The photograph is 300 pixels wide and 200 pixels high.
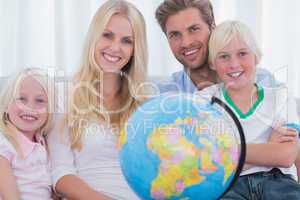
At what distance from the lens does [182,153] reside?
106cm

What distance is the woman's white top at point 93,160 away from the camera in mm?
1517

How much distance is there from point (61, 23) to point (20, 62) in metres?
0.27

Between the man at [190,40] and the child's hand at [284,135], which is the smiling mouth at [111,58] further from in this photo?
the child's hand at [284,135]

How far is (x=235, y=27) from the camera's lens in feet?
5.32

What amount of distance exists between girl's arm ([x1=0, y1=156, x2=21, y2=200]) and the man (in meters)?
0.64

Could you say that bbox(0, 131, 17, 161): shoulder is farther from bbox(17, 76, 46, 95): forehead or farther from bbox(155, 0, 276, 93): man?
bbox(155, 0, 276, 93): man

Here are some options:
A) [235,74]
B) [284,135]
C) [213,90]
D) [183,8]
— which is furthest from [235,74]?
[183,8]

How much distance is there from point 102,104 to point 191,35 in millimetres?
429

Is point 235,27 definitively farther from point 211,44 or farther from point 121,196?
point 121,196

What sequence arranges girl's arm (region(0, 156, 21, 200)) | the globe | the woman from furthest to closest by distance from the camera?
the woman → girl's arm (region(0, 156, 21, 200)) → the globe

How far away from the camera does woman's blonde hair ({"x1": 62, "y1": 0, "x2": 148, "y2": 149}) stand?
1618mm

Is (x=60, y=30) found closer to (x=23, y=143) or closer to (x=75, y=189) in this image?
(x=23, y=143)

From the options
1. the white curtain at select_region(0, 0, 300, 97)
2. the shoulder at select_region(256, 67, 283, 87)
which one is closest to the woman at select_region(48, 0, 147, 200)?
the shoulder at select_region(256, 67, 283, 87)

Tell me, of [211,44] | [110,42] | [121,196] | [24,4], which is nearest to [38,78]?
[110,42]
